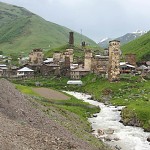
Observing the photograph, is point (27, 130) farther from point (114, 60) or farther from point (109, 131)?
point (114, 60)

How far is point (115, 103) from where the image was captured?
10075cm

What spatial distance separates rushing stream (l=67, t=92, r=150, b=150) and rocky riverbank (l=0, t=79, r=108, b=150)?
640 centimetres

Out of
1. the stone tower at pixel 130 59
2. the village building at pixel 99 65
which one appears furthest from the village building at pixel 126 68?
the stone tower at pixel 130 59

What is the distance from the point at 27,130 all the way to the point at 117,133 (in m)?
24.6

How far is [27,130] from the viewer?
46.2 metres

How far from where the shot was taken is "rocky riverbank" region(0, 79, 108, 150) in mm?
41219

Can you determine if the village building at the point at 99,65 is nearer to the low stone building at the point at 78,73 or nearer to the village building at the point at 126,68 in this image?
the low stone building at the point at 78,73

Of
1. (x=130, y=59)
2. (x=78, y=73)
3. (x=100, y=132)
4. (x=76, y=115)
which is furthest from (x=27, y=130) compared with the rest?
(x=130, y=59)

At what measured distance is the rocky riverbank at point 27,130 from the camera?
135 feet

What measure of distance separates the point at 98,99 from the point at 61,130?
55990 millimetres

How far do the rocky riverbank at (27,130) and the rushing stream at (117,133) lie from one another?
6.40m

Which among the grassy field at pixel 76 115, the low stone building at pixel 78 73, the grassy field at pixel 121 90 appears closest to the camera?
the grassy field at pixel 76 115

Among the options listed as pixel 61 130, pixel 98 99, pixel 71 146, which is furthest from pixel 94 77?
pixel 71 146

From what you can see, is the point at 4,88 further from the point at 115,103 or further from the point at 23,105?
the point at 115,103
